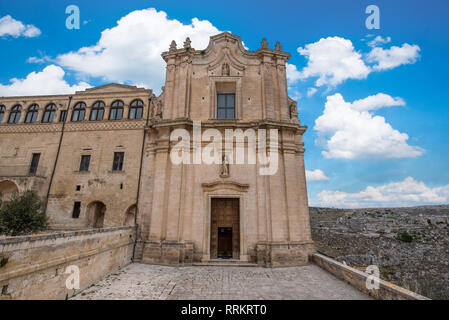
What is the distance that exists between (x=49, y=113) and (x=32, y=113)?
6.02 feet

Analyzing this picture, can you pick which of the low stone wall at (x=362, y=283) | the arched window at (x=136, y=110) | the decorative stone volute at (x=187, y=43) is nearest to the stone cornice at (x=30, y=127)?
the arched window at (x=136, y=110)

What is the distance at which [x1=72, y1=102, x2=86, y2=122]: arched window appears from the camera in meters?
19.1

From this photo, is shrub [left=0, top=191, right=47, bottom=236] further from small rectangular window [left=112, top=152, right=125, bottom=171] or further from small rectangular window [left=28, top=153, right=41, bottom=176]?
small rectangular window [left=28, top=153, right=41, bottom=176]

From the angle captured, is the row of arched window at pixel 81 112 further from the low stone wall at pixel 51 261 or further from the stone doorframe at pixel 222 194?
the low stone wall at pixel 51 261

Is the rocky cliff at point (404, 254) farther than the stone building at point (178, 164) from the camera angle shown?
Yes

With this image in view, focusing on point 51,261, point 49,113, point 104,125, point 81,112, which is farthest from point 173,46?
point 49,113

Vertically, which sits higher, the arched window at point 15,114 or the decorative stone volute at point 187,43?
the decorative stone volute at point 187,43

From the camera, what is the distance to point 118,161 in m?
17.4

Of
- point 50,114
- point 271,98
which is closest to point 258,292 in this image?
point 271,98

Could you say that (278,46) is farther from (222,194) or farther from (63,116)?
(63,116)

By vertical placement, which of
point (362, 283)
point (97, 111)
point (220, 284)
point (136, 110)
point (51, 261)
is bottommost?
point (220, 284)

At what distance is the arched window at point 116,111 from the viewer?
18.6 m

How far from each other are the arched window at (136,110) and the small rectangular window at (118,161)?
3376mm
